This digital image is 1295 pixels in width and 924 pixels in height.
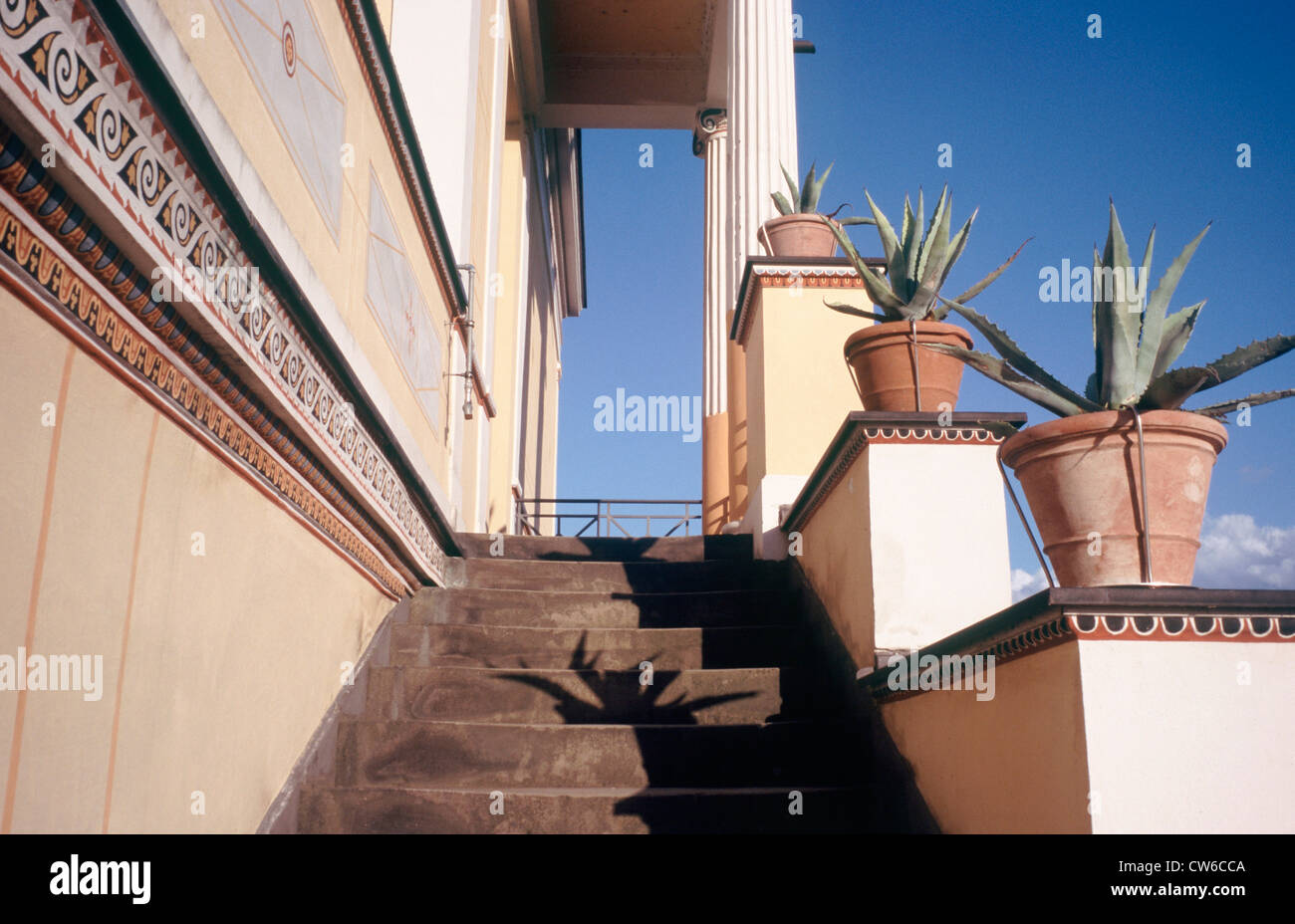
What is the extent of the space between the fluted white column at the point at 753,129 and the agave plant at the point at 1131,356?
4.48 meters

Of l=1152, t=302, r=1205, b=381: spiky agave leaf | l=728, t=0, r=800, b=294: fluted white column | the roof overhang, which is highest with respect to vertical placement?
the roof overhang

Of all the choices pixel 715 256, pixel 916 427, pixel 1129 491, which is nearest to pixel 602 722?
pixel 916 427

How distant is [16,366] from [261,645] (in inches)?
48.5

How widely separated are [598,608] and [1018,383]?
2.18 m

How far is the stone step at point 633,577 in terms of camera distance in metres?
4.21

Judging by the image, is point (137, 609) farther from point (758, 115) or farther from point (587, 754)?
point (758, 115)

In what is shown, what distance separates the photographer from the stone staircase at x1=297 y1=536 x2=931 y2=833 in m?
2.65

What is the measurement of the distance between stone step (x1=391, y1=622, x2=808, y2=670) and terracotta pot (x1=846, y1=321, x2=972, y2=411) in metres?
0.93

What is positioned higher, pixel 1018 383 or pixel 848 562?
pixel 1018 383

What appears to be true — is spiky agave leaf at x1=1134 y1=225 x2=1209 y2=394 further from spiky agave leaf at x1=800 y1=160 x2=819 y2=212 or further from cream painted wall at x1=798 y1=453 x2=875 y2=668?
spiky agave leaf at x1=800 y1=160 x2=819 y2=212

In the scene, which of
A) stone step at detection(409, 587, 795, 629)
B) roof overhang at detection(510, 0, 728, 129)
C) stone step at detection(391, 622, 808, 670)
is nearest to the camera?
stone step at detection(391, 622, 808, 670)

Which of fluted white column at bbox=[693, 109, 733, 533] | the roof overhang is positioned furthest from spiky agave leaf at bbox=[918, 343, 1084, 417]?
the roof overhang

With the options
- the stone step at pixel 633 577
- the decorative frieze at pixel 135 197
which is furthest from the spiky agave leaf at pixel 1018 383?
the stone step at pixel 633 577

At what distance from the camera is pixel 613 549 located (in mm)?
4750
